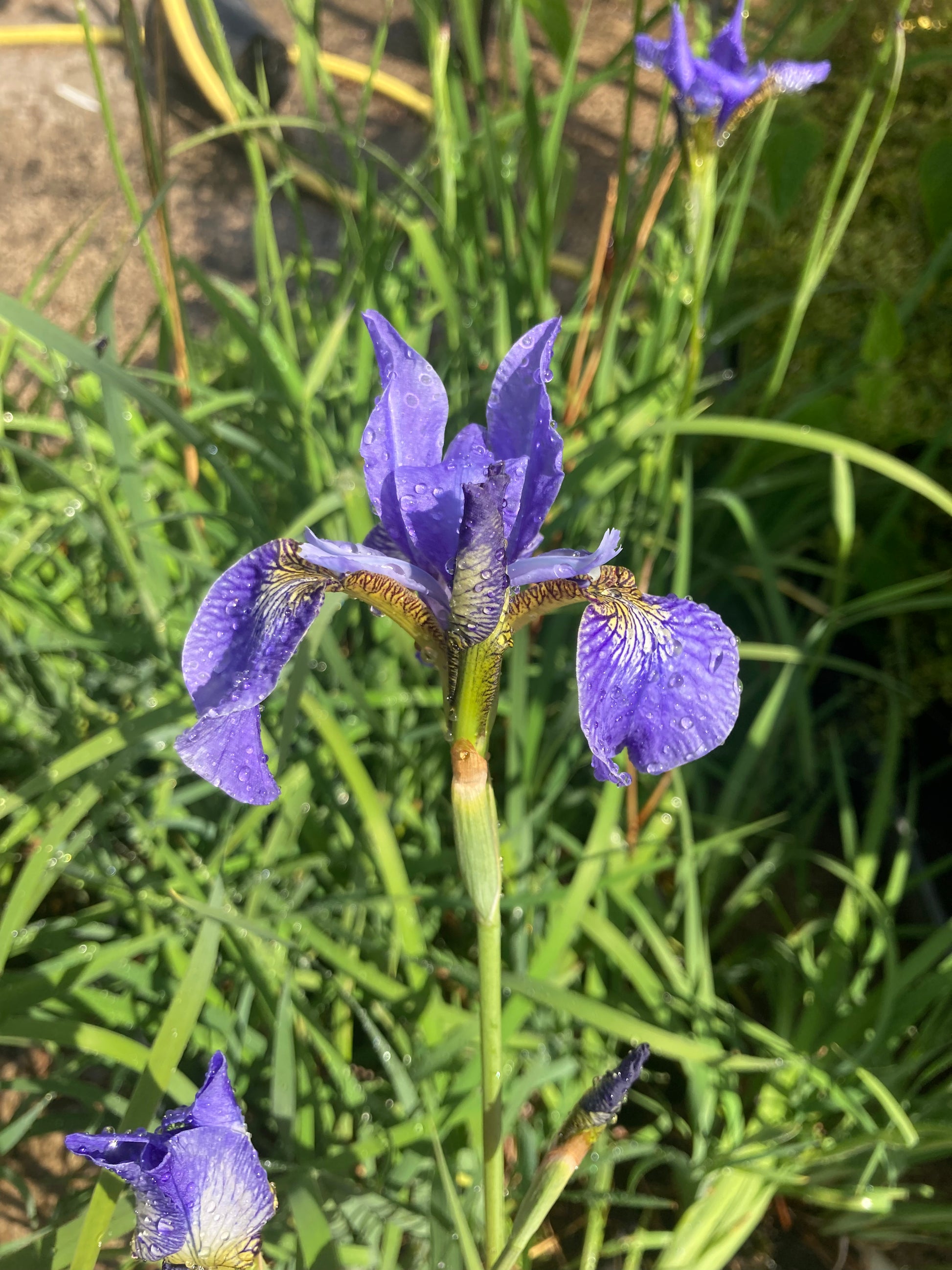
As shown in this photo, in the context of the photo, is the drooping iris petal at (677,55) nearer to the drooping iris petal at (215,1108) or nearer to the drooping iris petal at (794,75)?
the drooping iris petal at (794,75)

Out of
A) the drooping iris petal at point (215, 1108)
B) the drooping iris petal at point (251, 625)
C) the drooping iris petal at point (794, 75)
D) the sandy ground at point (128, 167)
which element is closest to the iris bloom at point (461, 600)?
the drooping iris petal at point (251, 625)

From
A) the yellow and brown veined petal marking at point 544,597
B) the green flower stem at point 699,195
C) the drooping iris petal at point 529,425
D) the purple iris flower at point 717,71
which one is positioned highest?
the purple iris flower at point 717,71

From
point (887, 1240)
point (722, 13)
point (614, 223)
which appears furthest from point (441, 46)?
point (887, 1240)

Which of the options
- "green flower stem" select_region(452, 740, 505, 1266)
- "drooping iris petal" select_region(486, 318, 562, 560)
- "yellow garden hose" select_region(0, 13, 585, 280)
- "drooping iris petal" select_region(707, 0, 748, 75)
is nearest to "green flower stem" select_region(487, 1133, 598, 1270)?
"green flower stem" select_region(452, 740, 505, 1266)

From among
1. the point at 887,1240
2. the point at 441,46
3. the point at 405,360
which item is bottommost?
the point at 887,1240

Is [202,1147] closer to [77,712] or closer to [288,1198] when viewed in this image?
[288,1198]

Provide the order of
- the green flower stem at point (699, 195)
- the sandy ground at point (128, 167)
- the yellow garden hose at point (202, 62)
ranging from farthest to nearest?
the yellow garden hose at point (202, 62) < the sandy ground at point (128, 167) < the green flower stem at point (699, 195)

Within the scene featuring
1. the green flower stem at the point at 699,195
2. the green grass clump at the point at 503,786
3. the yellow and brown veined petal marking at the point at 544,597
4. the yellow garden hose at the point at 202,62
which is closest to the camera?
the yellow and brown veined petal marking at the point at 544,597
